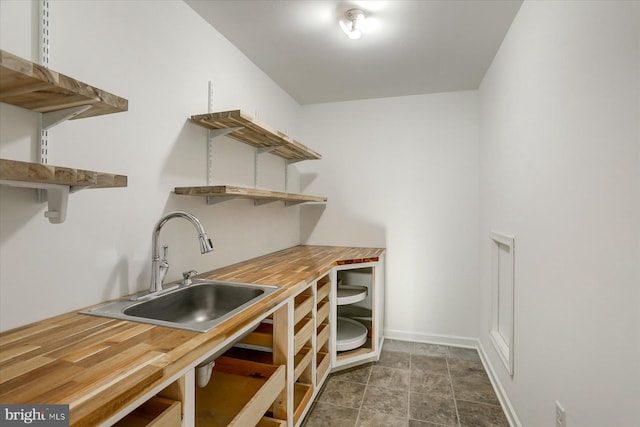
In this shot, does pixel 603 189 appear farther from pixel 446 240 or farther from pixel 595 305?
pixel 446 240

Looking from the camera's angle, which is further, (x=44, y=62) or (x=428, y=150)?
(x=428, y=150)

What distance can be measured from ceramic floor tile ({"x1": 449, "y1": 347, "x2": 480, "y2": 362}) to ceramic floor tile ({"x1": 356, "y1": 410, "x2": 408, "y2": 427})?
1.06m

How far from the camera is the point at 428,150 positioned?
9.80ft

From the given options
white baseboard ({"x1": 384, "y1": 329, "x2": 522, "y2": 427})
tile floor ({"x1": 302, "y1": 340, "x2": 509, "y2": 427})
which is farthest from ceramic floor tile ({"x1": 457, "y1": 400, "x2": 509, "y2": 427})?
white baseboard ({"x1": 384, "y1": 329, "x2": 522, "y2": 427})

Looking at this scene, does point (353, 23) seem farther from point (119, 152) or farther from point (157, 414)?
point (157, 414)

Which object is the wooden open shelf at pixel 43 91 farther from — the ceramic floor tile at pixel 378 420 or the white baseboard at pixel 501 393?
the white baseboard at pixel 501 393

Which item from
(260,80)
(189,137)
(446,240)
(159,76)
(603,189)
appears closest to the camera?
(603,189)

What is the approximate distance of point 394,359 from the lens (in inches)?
103

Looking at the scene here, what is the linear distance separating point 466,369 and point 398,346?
2.01 ft

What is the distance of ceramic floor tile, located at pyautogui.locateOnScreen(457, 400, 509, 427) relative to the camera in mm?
1825

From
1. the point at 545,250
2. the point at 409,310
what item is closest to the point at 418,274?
the point at 409,310

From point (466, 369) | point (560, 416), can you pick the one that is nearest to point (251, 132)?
point (560, 416)

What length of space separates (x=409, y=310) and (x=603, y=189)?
2290 millimetres

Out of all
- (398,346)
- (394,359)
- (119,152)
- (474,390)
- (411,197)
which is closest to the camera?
(119,152)
